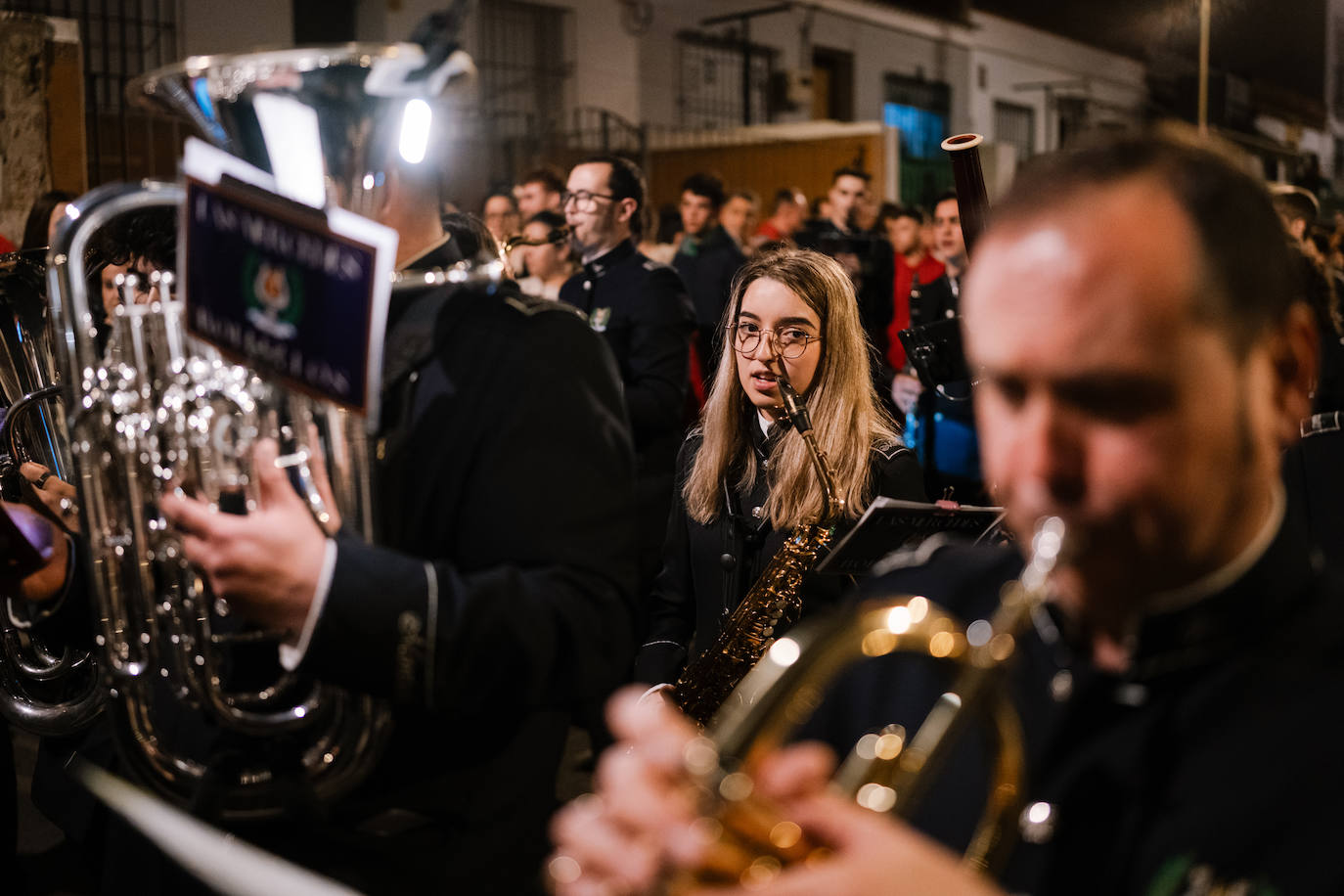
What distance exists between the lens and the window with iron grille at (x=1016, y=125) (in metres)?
22.6

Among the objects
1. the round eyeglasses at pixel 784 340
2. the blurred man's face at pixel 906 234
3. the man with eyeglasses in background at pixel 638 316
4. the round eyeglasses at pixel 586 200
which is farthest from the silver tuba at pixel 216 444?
the blurred man's face at pixel 906 234

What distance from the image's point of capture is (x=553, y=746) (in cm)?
149

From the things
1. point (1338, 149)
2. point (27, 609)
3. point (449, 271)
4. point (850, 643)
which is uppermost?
point (1338, 149)

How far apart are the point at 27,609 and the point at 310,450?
1289mm

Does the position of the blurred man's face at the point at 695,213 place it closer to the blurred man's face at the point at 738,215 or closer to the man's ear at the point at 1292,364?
the blurred man's face at the point at 738,215

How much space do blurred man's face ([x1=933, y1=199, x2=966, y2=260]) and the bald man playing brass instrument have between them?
5.86 m

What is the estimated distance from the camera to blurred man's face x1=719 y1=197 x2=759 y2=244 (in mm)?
8398

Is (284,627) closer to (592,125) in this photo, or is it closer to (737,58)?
(592,125)

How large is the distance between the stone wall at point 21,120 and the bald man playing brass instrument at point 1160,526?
7617 millimetres

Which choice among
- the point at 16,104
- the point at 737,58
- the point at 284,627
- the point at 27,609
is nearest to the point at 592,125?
the point at 737,58

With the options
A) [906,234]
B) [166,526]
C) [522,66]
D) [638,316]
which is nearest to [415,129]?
[166,526]

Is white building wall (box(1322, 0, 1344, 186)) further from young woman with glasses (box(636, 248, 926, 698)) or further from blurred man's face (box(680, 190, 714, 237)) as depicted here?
young woman with glasses (box(636, 248, 926, 698))

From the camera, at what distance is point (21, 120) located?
24.0ft

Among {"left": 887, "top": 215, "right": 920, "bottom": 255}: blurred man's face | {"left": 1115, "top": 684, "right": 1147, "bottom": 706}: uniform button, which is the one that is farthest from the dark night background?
{"left": 1115, "top": 684, "right": 1147, "bottom": 706}: uniform button
